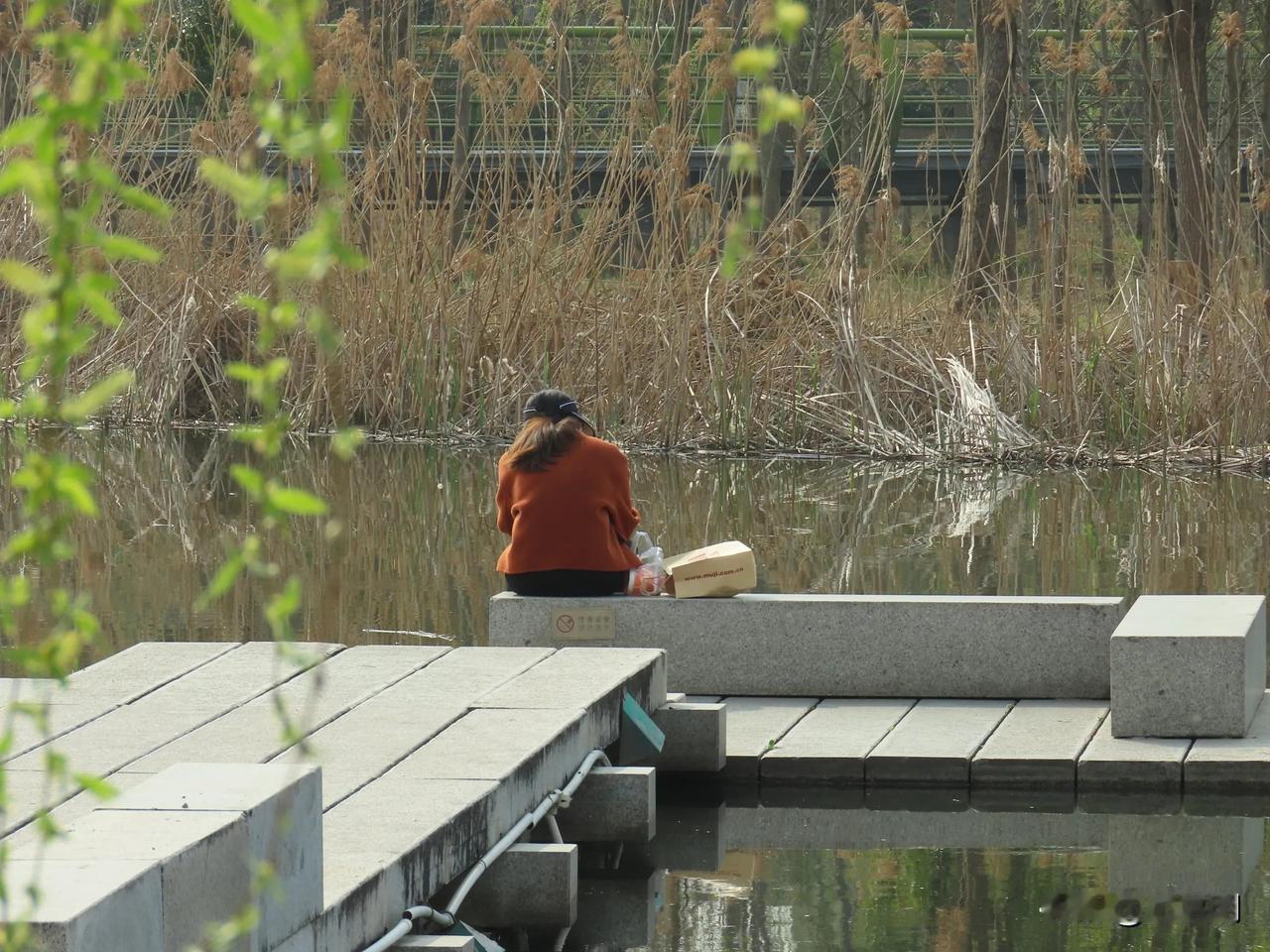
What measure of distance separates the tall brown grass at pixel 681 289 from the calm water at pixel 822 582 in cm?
52

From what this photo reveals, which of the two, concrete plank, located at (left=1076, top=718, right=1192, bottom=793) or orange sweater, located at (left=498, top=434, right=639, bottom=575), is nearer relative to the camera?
concrete plank, located at (left=1076, top=718, right=1192, bottom=793)

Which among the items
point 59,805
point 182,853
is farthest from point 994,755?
point 182,853

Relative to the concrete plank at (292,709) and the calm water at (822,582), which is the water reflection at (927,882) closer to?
the calm water at (822,582)

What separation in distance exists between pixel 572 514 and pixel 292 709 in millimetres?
1486

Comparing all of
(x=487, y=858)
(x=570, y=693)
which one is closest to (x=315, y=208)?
(x=570, y=693)

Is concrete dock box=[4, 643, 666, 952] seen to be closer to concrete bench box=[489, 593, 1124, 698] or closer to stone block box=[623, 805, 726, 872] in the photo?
stone block box=[623, 805, 726, 872]

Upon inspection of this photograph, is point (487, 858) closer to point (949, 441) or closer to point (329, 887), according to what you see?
point (329, 887)

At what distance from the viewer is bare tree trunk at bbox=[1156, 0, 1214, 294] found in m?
13.3

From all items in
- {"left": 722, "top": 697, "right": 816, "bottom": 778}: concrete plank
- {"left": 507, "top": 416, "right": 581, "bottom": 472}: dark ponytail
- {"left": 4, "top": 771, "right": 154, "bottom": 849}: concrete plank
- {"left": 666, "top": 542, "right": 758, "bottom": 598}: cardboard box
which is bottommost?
{"left": 722, "top": 697, "right": 816, "bottom": 778}: concrete plank

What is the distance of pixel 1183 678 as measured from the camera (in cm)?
656

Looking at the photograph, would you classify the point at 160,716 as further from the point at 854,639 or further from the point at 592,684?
the point at 854,639

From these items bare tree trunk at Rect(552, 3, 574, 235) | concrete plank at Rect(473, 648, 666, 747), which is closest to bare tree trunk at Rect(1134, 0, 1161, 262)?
bare tree trunk at Rect(552, 3, 574, 235)

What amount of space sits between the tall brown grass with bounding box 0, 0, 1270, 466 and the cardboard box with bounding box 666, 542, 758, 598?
6468 mm

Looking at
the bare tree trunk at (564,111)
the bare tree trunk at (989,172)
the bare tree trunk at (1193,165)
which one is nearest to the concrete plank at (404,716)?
the bare tree trunk at (1193,165)
